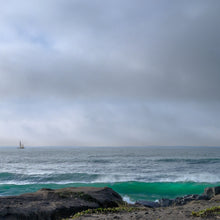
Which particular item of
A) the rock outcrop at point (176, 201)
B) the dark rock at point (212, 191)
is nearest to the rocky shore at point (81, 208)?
the rock outcrop at point (176, 201)

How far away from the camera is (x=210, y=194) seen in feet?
49.1

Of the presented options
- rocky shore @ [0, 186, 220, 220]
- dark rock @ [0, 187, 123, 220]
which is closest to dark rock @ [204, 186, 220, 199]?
rocky shore @ [0, 186, 220, 220]

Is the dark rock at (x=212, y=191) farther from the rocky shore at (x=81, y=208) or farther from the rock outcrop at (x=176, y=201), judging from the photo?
the rocky shore at (x=81, y=208)

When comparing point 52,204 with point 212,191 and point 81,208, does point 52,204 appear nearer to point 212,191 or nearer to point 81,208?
point 81,208

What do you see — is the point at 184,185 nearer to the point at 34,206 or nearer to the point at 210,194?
the point at 210,194

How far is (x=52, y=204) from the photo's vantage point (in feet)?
26.0

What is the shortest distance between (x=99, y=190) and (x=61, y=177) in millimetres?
18119

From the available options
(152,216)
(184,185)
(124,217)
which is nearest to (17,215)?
(124,217)

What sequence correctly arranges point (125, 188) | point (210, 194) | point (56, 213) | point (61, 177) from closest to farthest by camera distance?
point (56, 213) → point (210, 194) → point (125, 188) → point (61, 177)

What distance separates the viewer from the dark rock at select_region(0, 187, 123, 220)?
6848 millimetres

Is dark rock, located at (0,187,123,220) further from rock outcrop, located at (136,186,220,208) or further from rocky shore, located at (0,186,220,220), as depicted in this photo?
rock outcrop, located at (136,186,220,208)

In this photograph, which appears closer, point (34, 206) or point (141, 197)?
point (34, 206)

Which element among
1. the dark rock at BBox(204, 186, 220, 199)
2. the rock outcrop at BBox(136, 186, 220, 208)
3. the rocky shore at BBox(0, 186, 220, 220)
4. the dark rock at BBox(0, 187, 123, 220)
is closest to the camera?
the rocky shore at BBox(0, 186, 220, 220)

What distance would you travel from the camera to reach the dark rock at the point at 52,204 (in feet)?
22.5
